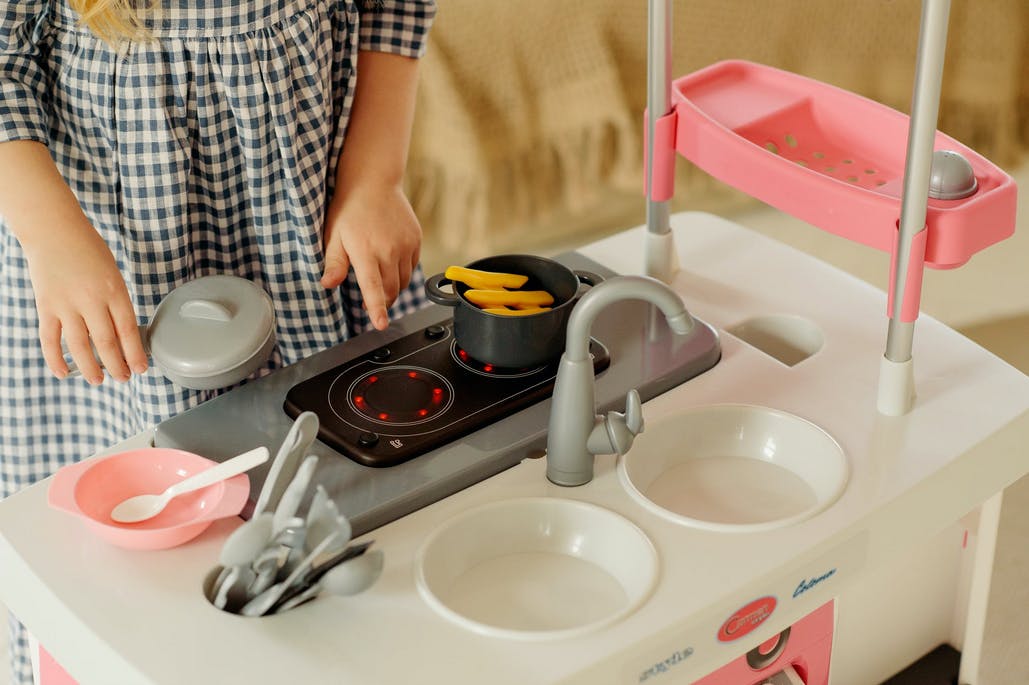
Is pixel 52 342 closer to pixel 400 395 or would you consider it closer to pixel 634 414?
pixel 400 395

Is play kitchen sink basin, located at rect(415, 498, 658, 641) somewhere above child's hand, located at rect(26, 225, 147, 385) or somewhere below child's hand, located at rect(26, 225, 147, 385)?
below

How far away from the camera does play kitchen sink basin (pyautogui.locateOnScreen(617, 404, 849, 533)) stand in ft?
2.70

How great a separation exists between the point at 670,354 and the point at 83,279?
0.41m

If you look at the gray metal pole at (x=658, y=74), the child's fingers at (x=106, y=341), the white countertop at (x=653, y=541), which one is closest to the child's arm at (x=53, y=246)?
the child's fingers at (x=106, y=341)

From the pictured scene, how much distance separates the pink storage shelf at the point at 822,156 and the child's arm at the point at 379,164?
0.22m

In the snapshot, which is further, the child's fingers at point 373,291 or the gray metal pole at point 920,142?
the child's fingers at point 373,291

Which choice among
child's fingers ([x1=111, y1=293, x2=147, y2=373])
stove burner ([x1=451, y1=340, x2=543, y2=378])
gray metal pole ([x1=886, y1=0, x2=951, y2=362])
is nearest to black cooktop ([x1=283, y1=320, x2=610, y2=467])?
stove burner ([x1=451, y1=340, x2=543, y2=378])

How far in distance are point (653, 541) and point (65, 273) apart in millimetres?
426

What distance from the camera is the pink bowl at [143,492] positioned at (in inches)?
29.2

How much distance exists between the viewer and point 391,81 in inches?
39.5

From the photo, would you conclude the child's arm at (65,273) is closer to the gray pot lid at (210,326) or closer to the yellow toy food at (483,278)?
the gray pot lid at (210,326)

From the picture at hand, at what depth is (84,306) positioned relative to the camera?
2.74 feet

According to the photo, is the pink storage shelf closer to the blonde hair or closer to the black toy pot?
the black toy pot

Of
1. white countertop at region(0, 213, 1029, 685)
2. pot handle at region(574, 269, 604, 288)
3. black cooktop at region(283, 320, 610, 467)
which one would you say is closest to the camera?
white countertop at region(0, 213, 1029, 685)
